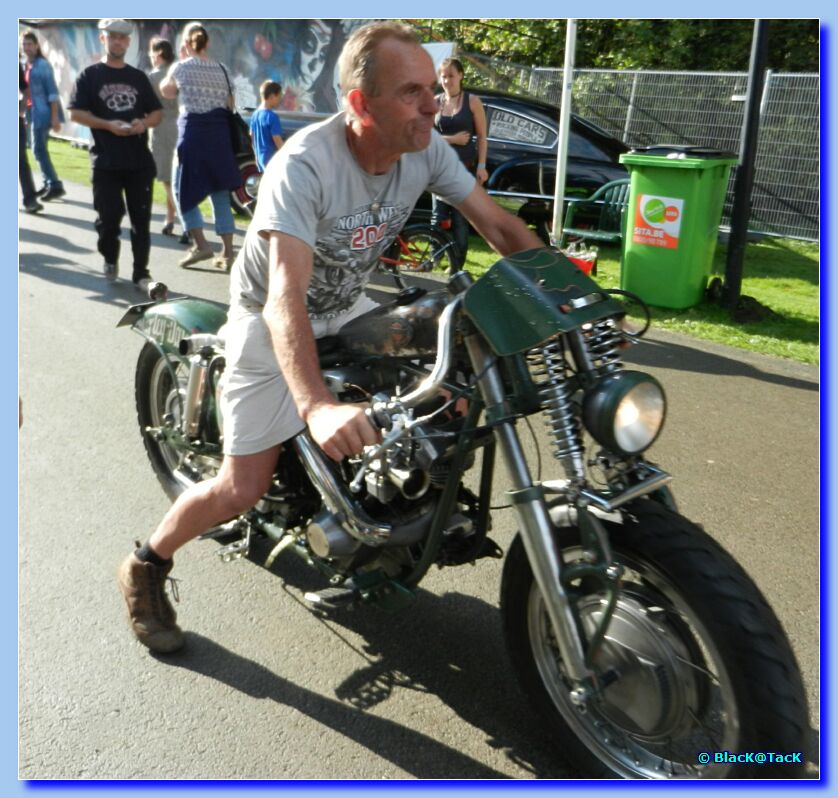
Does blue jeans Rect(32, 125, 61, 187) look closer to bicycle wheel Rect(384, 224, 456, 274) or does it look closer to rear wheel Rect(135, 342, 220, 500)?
bicycle wheel Rect(384, 224, 456, 274)

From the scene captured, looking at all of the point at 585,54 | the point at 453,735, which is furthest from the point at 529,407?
the point at 585,54

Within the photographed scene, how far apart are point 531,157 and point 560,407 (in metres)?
9.17

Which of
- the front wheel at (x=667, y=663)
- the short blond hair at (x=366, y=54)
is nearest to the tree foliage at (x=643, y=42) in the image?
the short blond hair at (x=366, y=54)

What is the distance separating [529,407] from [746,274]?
7.87m

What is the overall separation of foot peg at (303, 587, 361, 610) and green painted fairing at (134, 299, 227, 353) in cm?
127

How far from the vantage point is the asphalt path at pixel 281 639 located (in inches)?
101

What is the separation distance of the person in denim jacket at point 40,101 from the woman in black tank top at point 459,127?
251 inches

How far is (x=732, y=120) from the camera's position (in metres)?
11.2

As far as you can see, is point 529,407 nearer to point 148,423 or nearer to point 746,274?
point 148,423

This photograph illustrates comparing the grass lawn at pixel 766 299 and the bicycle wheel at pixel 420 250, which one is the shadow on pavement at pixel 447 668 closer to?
the grass lawn at pixel 766 299

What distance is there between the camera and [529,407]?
2213 mm

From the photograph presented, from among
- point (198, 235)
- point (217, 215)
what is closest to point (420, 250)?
point (217, 215)

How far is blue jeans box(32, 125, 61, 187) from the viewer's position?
11.9m

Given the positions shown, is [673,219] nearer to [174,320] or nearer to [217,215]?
[217,215]
